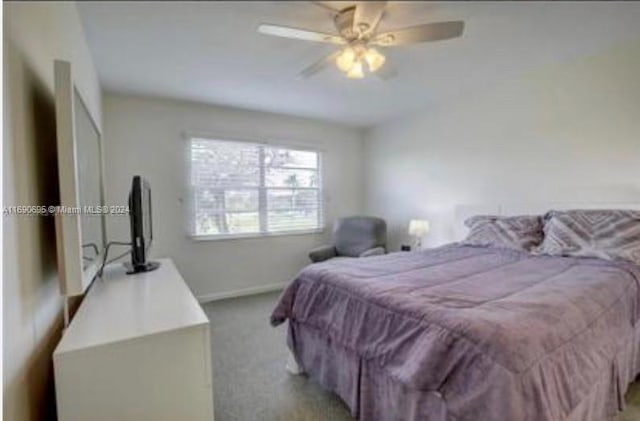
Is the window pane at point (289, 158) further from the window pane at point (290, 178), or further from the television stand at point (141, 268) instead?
the television stand at point (141, 268)

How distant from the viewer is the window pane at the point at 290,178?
168 inches

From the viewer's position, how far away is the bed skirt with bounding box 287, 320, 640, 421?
51.6 inches

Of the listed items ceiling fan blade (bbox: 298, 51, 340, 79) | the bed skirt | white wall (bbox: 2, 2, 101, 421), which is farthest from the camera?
ceiling fan blade (bbox: 298, 51, 340, 79)

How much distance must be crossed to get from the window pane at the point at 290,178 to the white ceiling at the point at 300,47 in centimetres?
95

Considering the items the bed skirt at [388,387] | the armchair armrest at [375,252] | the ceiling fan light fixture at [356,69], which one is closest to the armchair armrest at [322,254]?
the armchair armrest at [375,252]

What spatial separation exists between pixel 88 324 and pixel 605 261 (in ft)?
9.35

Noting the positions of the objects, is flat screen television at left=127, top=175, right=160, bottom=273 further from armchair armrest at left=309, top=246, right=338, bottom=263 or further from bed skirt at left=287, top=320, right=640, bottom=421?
armchair armrest at left=309, top=246, right=338, bottom=263

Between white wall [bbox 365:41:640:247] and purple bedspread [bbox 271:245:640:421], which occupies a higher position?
white wall [bbox 365:41:640:247]

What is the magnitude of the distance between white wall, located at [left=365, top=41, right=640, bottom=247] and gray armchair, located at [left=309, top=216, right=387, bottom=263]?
530 mm

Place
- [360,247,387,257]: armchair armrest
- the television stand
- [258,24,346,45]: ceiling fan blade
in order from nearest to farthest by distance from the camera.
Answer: [258,24,346,45]: ceiling fan blade
the television stand
[360,247,387,257]: armchair armrest

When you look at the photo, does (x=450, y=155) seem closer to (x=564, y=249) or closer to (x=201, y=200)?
(x=564, y=249)

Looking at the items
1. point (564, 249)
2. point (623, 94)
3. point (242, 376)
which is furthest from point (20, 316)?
point (623, 94)

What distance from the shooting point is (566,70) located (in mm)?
2807

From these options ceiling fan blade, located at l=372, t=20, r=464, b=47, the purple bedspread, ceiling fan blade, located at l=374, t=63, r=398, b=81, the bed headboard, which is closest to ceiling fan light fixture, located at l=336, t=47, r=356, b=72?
ceiling fan blade, located at l=372, t=20, r=464, b=47
